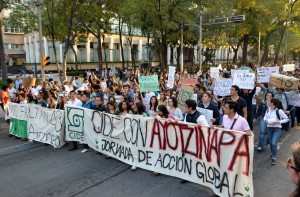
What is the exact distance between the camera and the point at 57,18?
20.6m

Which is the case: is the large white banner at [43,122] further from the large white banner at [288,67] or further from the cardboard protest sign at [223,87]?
the large white banner at [288,67]

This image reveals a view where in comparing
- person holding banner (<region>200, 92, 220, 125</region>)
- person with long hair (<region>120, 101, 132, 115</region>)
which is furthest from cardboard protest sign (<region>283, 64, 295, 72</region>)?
person with long hair (<region>120, 101, 132, 115</region>)

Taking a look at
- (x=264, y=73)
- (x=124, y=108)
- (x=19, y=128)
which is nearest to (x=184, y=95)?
(x=124, y=108)

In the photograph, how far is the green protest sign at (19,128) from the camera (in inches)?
344

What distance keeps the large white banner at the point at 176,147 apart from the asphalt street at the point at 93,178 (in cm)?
25

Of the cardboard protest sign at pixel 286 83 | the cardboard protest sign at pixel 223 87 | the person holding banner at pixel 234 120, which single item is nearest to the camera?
the person holding banner at pixel 234 120

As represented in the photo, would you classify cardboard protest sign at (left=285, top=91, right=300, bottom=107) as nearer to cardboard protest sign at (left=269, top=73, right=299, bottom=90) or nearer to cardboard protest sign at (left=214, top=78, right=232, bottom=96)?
cardboard protest sign at (left=269, top=73, right=299, bottom=90)

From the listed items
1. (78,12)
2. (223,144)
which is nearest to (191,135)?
(223,144)

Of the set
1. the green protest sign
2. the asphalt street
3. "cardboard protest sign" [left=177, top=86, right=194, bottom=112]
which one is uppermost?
"cardboard protest sign" [left=177, top=86, right=194, bottom=112]

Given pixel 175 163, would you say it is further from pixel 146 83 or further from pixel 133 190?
pixel 146 83

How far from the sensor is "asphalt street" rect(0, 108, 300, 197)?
16.6ft

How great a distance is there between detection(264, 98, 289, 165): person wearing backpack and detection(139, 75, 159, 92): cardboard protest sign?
13.4ft

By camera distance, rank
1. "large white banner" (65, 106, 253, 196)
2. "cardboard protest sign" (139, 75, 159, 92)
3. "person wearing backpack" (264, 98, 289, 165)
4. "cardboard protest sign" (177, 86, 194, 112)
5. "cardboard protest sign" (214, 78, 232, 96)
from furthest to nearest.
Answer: "cardboard protest sign" (139, 75, 159, 92) → "cardboard protest sign" (214, 78, 232, 96) → "cardboard protest sign" (177, 86, 194, 112) → "person wearing backpack" (264, 98, 289, 165) → "large white banner" (65, 106, 253, 196)

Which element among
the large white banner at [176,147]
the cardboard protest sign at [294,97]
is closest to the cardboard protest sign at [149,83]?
the large white banner at [176,147]
